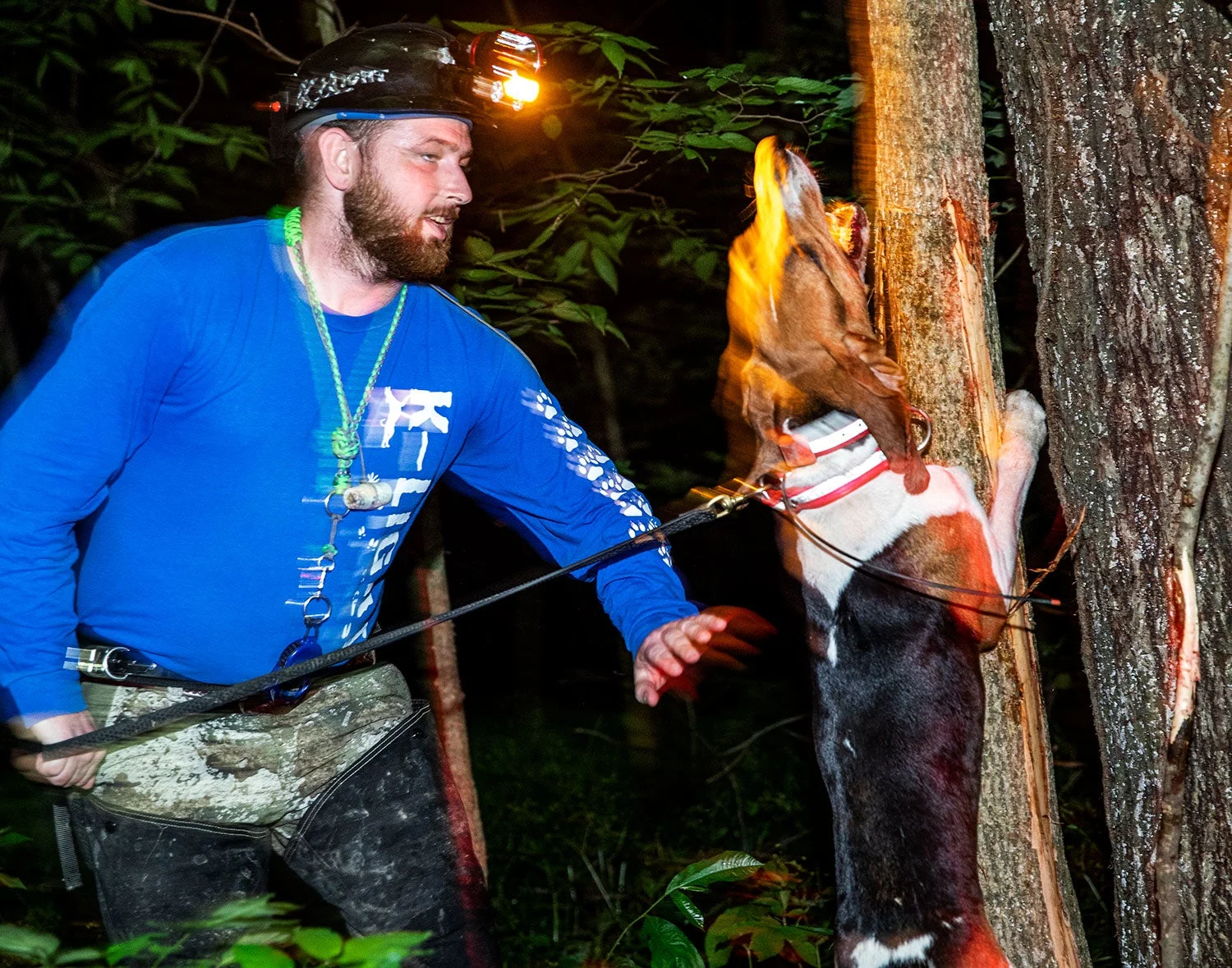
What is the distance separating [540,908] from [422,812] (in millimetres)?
3732

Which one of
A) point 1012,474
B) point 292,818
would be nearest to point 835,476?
point 1012,474

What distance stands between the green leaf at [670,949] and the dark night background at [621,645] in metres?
1.01

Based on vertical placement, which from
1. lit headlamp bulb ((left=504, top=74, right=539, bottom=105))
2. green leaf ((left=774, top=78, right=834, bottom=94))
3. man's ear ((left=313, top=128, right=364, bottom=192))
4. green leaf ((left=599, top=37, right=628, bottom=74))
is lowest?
man's ear ((left=313, top=128, right=364, bottom=192))

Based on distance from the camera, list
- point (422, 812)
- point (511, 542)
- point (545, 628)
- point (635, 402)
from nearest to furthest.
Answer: point (422, 812) < point (511, 542) < point (635, 402) < point (545, 628)

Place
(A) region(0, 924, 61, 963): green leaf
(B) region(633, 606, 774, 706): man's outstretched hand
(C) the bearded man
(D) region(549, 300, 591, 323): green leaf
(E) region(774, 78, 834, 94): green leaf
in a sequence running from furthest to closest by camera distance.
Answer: (D) region(549, 300, 591, 323): green leaf, (E) region(774, 78, 834, 94): green leaf, (B) region(633, 606, 774, 706): man's outstretched hand, (C) the bearded man, (A) region(0, 924, 61, 963): green leaf

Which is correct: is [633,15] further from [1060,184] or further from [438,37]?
[1060,184]

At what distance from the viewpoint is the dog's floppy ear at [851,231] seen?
3.30 meters

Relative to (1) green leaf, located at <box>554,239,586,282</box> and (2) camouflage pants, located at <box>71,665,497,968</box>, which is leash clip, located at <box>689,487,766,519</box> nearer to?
(2) camouflage pants, located at <box>71,665,497,968</box>

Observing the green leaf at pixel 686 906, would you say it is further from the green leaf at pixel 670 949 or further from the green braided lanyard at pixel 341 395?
the green braided lanyard at pixel 341 395

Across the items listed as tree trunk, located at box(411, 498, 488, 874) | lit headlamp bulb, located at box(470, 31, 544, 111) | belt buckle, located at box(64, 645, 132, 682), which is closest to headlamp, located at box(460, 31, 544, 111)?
lit headlamp bulb, located at box(470, 31, 544, 111)

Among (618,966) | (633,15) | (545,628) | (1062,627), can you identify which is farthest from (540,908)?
(633,15)

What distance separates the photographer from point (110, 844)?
2.86 metres

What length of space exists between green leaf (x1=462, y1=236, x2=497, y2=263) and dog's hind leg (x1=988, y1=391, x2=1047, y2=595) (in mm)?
2279

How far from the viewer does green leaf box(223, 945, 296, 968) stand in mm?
1683
